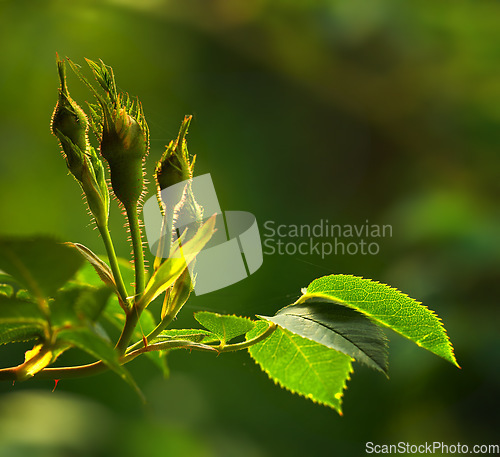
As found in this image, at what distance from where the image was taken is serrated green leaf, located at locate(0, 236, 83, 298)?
0.63ft

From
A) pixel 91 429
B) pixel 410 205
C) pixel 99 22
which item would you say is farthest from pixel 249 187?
pixel 91 429

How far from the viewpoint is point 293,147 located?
80.3 inches

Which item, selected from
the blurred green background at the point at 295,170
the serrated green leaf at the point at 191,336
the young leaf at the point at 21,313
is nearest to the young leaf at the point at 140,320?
the serrated green leaf at the point at 191,336

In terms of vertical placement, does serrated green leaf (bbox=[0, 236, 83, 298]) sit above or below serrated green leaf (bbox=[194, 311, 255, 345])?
above

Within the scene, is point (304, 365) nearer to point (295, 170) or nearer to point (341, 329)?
point (341, 329)

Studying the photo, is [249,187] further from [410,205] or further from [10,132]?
[10,132]

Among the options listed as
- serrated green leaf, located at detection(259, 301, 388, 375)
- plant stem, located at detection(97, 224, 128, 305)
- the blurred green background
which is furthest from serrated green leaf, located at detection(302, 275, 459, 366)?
the blurred green background

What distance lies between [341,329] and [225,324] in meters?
0.06

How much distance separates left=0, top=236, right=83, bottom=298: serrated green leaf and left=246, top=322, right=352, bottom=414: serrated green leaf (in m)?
0.14

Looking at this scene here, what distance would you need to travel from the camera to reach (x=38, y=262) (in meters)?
0.20

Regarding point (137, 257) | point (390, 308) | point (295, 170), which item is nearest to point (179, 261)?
point (137, 257)

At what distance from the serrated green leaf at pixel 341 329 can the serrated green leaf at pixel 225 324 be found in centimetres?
2

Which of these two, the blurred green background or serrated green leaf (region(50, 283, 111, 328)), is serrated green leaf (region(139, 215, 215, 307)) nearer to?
serrated green leaf (region(50, 283, 111, 328))

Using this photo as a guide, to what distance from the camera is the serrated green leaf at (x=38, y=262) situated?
0.19 metres
